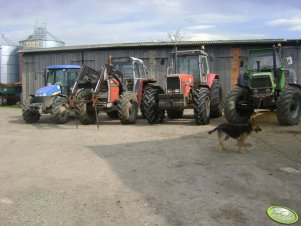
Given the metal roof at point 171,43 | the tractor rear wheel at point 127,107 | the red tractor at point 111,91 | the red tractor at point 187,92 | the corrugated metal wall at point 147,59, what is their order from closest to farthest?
the red tractor at point 187,92 < the tractor rear wheel at point 127,107 < the red tractor at point 111,91 < the metal roof at point 171,43 < the corrugated metal wall at point 147,59

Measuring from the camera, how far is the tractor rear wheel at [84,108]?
46.5 feet

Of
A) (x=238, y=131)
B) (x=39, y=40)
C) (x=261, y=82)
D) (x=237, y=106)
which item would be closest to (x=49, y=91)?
(x=237, y=106)

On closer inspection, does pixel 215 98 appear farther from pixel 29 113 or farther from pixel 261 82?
pixel 29 113

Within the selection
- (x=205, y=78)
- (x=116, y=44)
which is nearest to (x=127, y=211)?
(x=205, y=78)

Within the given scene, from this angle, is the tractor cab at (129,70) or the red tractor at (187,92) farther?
the tractor cab at (129,70)

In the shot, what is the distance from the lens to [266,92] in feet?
42.3

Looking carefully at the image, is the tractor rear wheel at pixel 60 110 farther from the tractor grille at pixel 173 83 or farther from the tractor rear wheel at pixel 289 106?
the tractor rear wheel at pixel 289 106

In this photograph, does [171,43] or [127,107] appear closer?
[127,107]

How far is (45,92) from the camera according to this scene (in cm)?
1545

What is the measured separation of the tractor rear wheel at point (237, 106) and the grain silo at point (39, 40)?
2258cm

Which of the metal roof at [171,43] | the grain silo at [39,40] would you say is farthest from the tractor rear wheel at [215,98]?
the grain silo at [39,40]

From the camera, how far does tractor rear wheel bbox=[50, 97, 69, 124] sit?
1442 cm

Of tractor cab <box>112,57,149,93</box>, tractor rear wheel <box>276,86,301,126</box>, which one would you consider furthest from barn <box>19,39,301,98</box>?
tractor rear wheel <box>276,86,301,126</box>

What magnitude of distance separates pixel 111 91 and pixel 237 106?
451cm
